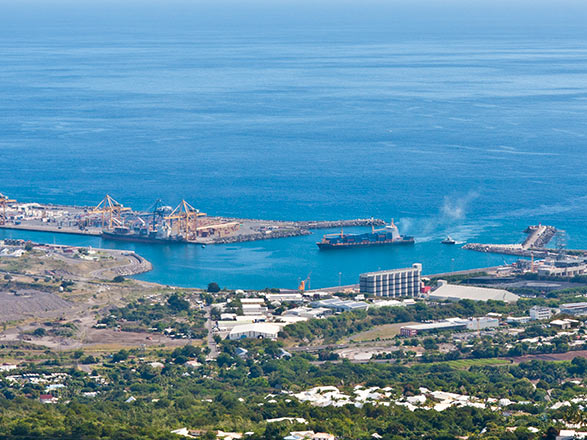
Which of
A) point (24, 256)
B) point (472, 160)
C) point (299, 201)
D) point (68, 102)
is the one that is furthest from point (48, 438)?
point (68, 102)

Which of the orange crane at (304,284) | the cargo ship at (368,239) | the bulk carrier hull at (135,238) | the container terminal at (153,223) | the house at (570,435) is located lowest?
the house at (570,435)

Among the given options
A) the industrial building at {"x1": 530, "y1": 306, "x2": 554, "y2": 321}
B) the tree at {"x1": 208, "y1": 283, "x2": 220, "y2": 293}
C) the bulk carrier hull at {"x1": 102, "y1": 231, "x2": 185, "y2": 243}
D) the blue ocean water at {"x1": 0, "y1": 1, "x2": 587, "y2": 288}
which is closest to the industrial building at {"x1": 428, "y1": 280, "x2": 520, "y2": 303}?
the industrial building at {"x1": 530, "y1": 306, "x2": 554, "y2": 321}

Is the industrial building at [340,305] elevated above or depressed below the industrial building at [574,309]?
above

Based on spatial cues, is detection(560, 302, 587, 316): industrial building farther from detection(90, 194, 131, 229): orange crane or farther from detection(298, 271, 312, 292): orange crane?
detection(90, 194, 131, 229): orange crane

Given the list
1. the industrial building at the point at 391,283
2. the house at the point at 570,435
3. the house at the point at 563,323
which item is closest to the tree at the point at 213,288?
the industrial building at the point at 391,283

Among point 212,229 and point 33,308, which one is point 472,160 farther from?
point 33,308

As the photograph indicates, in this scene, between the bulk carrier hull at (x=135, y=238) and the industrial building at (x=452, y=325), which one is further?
the bulk carrier hull at (x=135, y=238)

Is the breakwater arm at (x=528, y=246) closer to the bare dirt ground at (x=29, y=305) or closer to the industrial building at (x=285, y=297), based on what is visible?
the industrial building at (x=285, y=297)
